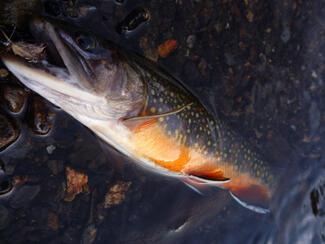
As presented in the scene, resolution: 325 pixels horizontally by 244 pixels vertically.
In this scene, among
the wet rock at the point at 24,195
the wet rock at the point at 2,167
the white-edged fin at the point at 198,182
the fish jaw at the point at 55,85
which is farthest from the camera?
the white-edged fin at the point at 198,182

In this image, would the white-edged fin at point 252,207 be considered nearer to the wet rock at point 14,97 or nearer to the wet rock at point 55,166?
the wet rock at point 55,166

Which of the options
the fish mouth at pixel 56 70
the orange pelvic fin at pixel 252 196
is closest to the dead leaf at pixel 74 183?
the fish mouth at pixel 56 70

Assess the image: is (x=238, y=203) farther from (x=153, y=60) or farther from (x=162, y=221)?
(x=153, y=60)

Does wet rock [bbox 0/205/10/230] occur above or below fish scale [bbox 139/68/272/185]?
below

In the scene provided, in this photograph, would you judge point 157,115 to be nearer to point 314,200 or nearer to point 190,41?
point 190,41

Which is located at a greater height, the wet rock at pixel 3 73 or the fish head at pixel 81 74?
the fish head at pixel 81 74

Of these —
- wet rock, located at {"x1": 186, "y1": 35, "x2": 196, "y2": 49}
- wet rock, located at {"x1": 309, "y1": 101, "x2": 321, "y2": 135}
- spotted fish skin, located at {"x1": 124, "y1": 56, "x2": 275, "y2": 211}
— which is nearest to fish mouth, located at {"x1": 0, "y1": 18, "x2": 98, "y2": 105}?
spotted fish skin, located at {"x1": 124, "y1": 56, "x2": 275, "y2": 211}

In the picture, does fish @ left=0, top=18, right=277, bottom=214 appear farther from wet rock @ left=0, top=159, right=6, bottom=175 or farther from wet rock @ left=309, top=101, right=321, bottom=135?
wet rock @ left=309, top=101, right=321, bottom=135
